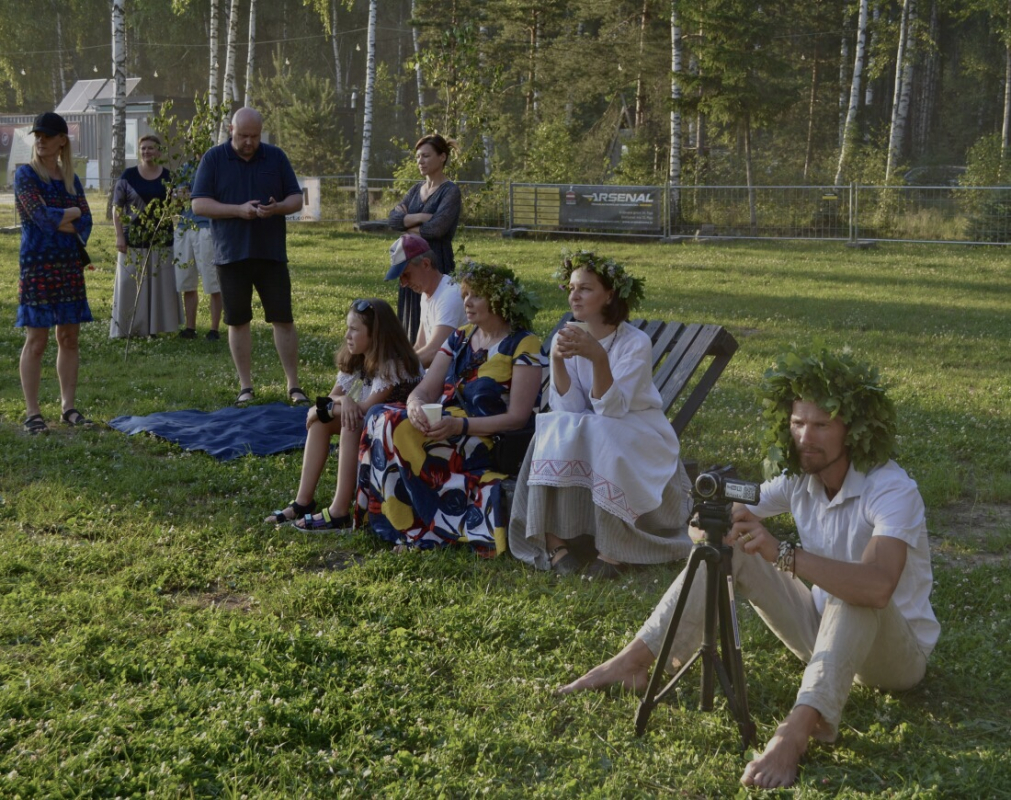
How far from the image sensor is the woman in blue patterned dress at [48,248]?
7.46m

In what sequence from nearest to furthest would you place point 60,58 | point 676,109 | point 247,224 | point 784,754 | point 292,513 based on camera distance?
point 784,754, point 292,513, point 247,224, point 676,109, point 60,58

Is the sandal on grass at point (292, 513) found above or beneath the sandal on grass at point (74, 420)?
beneath

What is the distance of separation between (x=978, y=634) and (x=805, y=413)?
56.5 inches

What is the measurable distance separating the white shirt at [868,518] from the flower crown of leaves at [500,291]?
2201mm

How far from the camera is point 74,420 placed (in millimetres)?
7855

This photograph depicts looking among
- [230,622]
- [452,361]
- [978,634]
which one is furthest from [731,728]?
[452,361]

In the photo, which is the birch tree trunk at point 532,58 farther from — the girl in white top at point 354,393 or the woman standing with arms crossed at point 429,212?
the girl in white top at point 354,393

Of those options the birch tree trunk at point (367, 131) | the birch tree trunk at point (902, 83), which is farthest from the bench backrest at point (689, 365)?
the birch tree trunk at point (902, 83)

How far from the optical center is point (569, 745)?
11.7 feet

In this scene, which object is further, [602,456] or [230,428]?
[230,428]

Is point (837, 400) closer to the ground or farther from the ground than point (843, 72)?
closer to the ground

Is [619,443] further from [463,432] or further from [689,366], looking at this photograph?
[689,366]

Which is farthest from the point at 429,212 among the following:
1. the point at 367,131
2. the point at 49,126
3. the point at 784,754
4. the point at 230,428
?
the point at 367,131

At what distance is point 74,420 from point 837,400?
19.4 feet
